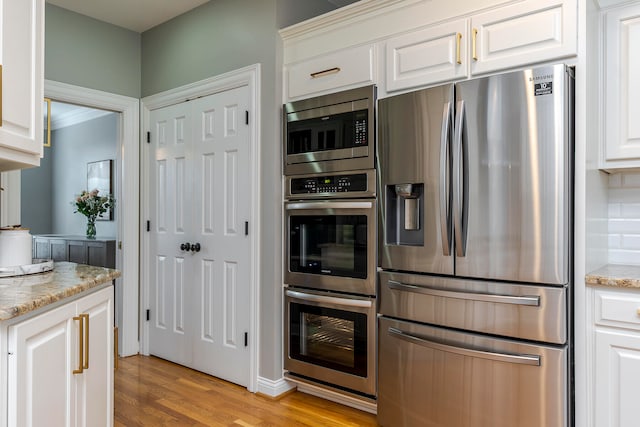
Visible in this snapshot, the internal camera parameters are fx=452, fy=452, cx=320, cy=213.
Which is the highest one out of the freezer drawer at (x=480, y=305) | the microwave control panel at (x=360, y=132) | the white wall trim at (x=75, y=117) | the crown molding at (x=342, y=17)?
the white wall trim at (x=75, y=117)

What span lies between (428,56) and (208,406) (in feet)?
7.75

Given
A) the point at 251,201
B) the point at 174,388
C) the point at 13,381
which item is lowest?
the point at 174,388

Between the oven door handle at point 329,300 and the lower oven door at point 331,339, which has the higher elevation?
the oven door handle at point 329,300

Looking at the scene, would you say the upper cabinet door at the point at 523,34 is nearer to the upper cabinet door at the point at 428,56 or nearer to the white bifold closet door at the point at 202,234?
the upper cabinet door at the point at 428,56

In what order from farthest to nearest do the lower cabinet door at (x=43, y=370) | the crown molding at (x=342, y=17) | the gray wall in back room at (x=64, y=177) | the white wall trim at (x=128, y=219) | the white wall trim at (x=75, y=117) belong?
the white wall trim at (x=75, y=117)
the gray wall in back room at (x=64, y=177)
the white wall trim at (x=128, y=219)
the crown molding at (x=342, y=17)
the lower cabinet door at (x=43, y=370)

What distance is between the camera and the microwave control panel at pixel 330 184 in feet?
8.24

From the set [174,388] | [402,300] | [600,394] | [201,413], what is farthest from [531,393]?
[174,388]

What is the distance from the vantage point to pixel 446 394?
211cm

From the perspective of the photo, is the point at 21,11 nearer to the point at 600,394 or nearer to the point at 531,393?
the point at 531,393

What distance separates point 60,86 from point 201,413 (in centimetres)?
251

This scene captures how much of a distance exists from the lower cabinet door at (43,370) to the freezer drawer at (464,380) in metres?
1.45

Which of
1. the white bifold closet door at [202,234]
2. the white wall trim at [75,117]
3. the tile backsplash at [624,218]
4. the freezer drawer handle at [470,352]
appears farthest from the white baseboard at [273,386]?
the white wall trim at [75,117]

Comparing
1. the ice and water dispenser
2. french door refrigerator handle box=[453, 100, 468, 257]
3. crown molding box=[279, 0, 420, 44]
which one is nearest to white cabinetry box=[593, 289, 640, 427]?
french door refrigerator handle box=[453, 100, 468, 257]

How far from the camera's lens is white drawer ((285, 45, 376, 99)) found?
2512mm
